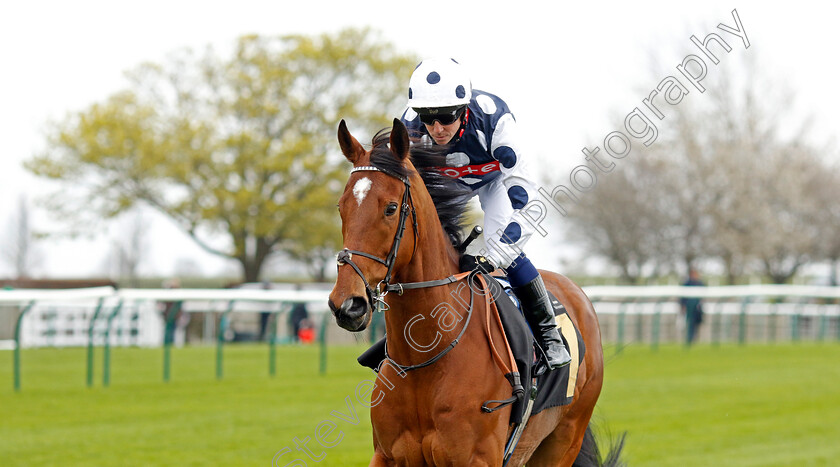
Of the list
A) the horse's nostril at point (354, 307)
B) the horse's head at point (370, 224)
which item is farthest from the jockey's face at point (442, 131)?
the horse's nostril at point (354, 307)

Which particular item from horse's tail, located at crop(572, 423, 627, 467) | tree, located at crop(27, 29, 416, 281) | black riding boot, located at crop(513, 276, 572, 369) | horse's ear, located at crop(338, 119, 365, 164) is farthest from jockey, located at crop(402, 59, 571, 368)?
tree, located at crop(27, 29, 416, 281)

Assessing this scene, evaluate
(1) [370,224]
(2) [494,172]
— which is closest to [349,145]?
(1) [370,224]

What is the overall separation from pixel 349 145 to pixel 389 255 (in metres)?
0.48

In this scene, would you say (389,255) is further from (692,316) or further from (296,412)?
(692,316)

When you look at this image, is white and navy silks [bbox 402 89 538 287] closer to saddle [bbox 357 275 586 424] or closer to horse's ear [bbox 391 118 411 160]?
saddle [bbox 357 275 586 424]

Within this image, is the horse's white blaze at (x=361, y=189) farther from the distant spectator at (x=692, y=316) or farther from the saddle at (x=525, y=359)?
the distant spectator at (x=692, y=316)

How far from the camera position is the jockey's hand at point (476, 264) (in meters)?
3.94

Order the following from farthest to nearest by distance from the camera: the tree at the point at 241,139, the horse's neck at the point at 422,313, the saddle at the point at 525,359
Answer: the tree at the point at 241,139 < the saddle at the point at 525,359 < the horse's neck at the point at 422,313

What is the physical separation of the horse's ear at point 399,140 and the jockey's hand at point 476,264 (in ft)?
2.13

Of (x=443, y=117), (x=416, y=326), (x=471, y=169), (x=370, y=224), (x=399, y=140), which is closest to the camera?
(x=370, y=224)

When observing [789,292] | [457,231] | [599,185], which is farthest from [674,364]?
[599,185]

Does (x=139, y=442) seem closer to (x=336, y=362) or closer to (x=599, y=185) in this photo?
(x=336, y=362)

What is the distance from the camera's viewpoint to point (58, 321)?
16.8m

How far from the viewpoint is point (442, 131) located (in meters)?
3.94
